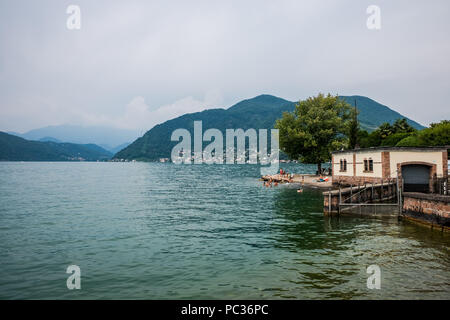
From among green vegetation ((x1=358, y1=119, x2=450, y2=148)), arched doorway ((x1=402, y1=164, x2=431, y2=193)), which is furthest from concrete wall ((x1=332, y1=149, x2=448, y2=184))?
green vegetation ((x1=358, y1=119, x2=450, y2=148))

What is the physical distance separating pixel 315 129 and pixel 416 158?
30.9 meters

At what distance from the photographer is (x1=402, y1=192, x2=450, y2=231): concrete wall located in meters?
21.0

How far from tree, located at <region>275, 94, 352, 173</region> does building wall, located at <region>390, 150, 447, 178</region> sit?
2693 centimetres

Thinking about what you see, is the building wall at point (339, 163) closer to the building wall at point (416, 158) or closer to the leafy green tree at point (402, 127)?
the building wall at point (416, 158)

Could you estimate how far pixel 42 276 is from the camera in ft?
46.9

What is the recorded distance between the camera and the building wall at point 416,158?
3738 centimetres

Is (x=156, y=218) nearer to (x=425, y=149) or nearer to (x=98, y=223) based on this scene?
(x=98, y=223)

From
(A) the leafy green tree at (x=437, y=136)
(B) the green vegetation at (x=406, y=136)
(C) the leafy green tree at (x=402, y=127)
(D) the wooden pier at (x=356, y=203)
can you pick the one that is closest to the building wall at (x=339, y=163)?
(D) the wooden pier at (x=356, y=203)

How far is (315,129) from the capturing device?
222 ft

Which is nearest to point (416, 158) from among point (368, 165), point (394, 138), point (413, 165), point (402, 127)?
point (413, 165)

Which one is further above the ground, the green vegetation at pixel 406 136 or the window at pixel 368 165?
the green vegetation at pixel 406 136

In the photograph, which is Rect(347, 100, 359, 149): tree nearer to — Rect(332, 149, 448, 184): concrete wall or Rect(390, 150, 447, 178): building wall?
Rect(332, 149, 448, 184): concrete wall

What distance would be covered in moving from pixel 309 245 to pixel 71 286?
1233 centimetres

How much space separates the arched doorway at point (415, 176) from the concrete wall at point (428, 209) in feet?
43.3
